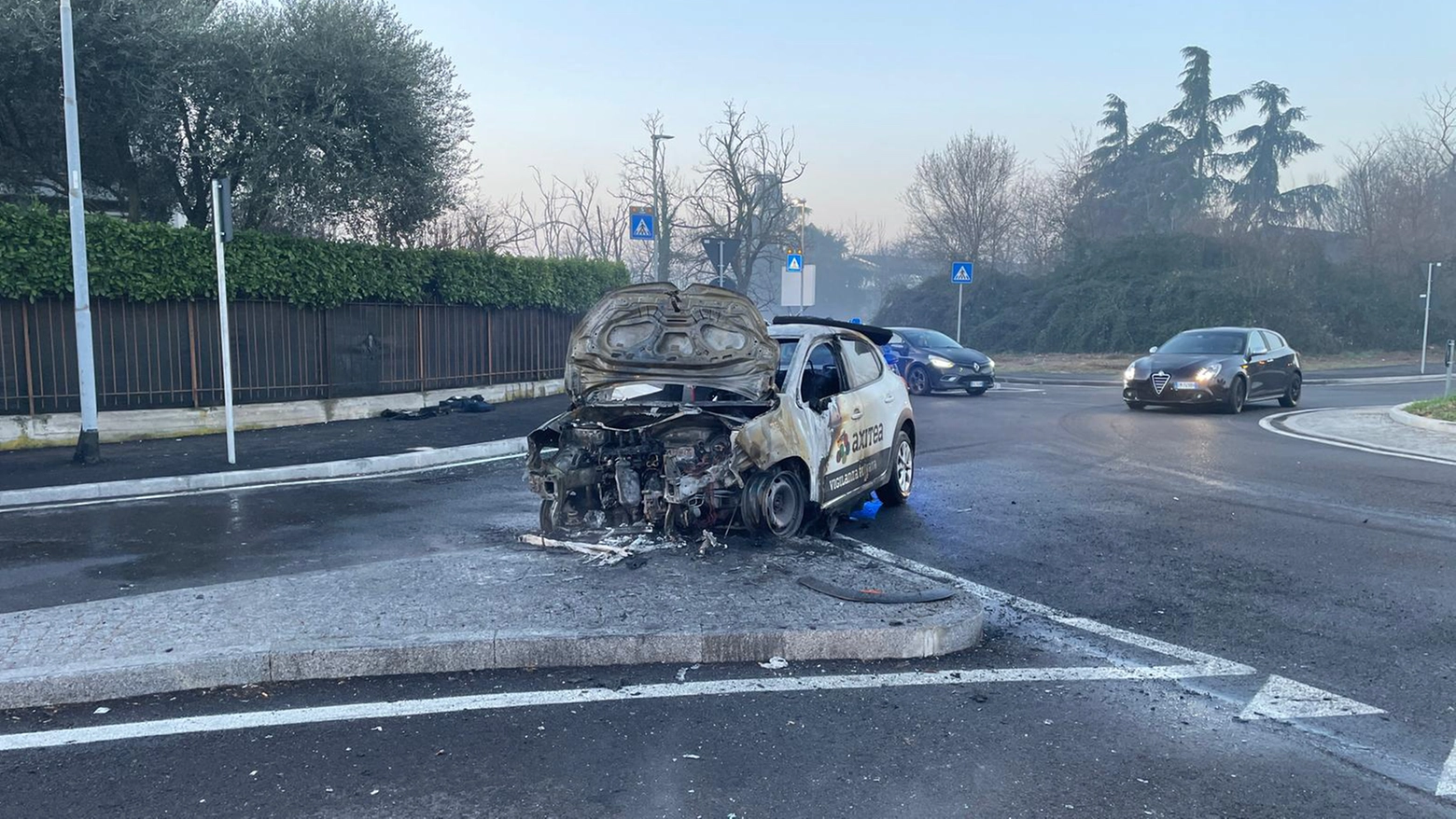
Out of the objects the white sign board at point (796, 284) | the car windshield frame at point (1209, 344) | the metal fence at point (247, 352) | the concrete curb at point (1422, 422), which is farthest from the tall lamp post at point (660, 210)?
the concrete curb at point (1422, 422)

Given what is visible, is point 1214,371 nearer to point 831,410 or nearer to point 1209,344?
point 1209,344

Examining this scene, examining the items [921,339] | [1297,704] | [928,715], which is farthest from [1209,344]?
[928,715]

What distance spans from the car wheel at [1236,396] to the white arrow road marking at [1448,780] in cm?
1424

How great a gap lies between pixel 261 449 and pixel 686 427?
27.1 ft

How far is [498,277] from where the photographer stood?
766 inches

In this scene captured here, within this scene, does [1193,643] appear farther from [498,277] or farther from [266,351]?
[498,277]

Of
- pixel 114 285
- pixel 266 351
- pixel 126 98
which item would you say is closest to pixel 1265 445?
pixel 266 351

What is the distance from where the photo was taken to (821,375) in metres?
8.15

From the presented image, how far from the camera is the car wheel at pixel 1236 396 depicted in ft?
55.4

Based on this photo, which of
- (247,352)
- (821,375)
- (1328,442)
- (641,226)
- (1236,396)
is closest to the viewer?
(821,375)

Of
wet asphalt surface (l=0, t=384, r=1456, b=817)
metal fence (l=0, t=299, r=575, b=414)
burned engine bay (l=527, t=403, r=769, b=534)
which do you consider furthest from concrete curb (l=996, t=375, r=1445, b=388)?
burned engine bay (l=527, t=403, r=769, b=534)

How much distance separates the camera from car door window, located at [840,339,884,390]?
27.4 feet

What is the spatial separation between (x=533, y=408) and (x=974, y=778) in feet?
49.8

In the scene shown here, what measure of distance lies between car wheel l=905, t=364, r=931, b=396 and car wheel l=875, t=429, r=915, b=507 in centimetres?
1276
